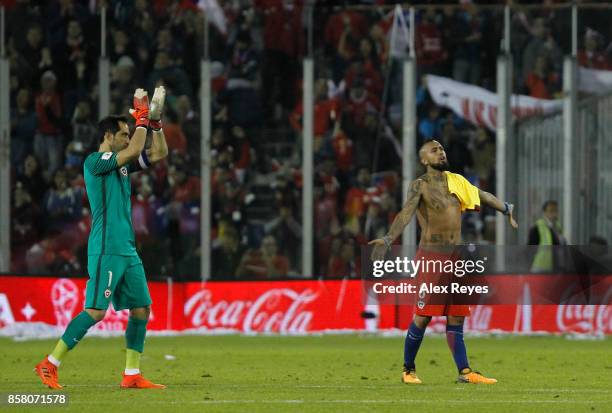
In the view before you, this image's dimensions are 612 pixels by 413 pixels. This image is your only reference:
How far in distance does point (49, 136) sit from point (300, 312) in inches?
183

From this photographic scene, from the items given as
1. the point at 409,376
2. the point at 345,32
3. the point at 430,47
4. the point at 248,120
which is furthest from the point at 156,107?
the point at 248,120

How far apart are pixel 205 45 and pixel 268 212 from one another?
101 inches

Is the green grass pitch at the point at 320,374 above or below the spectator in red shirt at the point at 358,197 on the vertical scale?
below

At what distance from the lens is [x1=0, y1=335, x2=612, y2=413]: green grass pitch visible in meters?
11.1

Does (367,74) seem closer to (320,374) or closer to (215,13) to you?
(215,13)

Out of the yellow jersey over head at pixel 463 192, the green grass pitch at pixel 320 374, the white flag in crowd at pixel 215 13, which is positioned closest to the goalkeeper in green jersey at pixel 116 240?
the green grass pitch at pixel 320 374

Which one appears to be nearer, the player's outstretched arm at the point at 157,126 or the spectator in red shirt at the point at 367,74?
the player's outstretched arm at the point at 157,126

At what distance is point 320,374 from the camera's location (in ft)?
47.8

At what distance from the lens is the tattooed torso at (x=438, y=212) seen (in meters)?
13.1

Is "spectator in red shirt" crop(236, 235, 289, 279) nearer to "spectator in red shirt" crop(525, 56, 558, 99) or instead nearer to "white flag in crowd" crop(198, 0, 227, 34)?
"white flag in crowd" crop(198, 0, 227, 34)

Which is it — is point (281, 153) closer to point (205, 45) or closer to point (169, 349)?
point (205, 45)

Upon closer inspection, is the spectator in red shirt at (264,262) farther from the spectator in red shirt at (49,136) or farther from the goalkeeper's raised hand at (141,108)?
the goalkeeper's raised hand at (141,108)

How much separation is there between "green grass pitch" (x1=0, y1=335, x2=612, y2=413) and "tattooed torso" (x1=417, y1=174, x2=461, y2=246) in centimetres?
125

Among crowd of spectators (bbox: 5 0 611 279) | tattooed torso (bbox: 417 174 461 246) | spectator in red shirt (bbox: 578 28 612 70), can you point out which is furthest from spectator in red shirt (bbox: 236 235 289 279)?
tattooed torso (bbox: 417 174 461 246)
